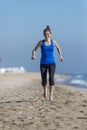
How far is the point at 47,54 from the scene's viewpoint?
13172 mm

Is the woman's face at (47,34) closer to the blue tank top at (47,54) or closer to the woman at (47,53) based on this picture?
the woman at (47,53)

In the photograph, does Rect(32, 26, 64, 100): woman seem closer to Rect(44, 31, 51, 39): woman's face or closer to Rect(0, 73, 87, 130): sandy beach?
Rect(44, 31, 51, 39): woman's face

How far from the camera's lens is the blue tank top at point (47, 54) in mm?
13109

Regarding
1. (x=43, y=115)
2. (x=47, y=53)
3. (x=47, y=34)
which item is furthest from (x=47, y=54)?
(x=43, y=115)

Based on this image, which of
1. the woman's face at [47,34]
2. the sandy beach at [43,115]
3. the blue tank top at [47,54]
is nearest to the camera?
the sandy beach at [43,115]

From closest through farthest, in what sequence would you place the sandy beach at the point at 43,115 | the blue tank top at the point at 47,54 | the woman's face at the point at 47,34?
the sandy beach at the point at 43,115 → the woman's face at the point at 47,34 → the blue tank top at the point at 47,54

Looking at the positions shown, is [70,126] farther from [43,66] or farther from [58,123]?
[43,66]

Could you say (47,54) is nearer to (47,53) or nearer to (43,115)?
(47,53)

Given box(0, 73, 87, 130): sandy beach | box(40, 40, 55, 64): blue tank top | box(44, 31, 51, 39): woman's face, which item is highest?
box(44, 31, 51, 39): woman's face

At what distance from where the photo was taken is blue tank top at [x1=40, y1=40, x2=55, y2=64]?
13.1 meters

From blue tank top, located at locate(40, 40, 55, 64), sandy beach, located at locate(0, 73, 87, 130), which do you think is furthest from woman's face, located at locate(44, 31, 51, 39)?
sandy beach, located at locate(0, 73, 87, 130)

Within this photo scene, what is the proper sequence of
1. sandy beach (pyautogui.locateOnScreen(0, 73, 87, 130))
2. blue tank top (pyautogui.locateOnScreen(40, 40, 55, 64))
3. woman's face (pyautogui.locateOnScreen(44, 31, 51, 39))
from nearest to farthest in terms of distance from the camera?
sandy beach (pyautogui.locateOnScreen(0, 73, 87, 130)), woman's face (pyautogui.locateOnScreen(44, 31, 51, 39)), blue tank top (pyautogui.locateOnScreen(40, 40, 55, 64))

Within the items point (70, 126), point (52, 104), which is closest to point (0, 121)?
point (70, 126)

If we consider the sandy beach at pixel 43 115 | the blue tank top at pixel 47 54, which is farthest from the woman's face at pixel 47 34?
the sandy beach at pixel 43 115
